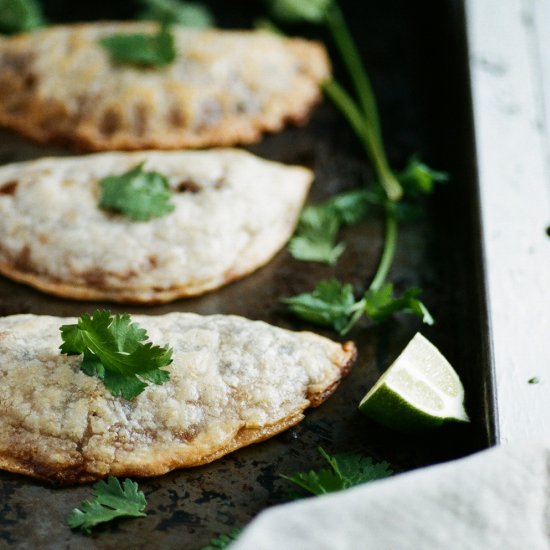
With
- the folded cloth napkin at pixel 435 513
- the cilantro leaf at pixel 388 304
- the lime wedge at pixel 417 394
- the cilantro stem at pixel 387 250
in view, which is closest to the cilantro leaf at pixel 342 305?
the cilantro leaf at pixel 388 304

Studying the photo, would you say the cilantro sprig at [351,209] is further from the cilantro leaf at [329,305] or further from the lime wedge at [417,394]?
the lime wedge at [417,394]

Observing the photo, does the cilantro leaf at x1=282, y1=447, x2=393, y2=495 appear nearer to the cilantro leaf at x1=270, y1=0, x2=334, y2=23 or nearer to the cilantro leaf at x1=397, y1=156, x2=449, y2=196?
the cilantro leaf at x1=397, y1=156, x2=449, y2=196

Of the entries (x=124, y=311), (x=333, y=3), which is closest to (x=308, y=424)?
(x=124, y=311)

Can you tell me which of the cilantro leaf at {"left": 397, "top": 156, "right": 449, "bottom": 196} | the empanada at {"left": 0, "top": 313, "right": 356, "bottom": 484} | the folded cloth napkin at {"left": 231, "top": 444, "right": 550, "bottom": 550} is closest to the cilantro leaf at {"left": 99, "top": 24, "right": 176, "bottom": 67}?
the cilantro leaf at {"left": 397, "top": 156, "right": 449, "bottom": 196}

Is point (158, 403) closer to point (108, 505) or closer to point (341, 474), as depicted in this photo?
point (108, 505)

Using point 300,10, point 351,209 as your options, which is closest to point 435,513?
point 351,209

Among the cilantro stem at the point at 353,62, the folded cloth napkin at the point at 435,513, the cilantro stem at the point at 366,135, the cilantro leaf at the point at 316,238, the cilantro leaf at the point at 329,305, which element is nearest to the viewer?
the folded cloth napkin at the point at 435,513
